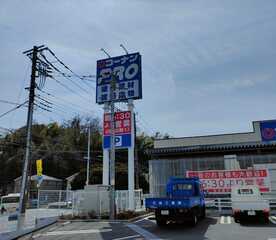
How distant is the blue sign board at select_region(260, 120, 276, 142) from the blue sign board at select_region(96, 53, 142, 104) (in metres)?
12.4

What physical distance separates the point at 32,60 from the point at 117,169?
26.8 meters

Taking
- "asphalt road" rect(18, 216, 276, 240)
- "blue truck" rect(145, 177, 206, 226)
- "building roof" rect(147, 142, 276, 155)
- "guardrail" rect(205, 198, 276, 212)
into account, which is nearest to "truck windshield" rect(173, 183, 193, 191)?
"blue truck" rect(145, 177, 206, 226)

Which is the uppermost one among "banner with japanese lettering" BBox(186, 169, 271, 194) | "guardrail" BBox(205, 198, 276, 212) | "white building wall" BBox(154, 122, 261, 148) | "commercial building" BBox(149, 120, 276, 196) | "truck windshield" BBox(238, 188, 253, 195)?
"white building wall" BBox(154, 122, 261, 148)

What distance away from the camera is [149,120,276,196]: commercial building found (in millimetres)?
24203

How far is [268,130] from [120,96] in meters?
13.8

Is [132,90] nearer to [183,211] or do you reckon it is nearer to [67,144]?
[183,211]

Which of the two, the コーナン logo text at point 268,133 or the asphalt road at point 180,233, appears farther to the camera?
the コーナン logo text at point 268,133

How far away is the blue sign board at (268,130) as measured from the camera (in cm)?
2594

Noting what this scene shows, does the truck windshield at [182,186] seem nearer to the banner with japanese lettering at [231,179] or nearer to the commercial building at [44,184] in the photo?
the banner with japanese lettering at [231,179]

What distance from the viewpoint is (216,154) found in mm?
25469

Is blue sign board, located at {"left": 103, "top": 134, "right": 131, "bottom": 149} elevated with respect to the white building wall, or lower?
lower

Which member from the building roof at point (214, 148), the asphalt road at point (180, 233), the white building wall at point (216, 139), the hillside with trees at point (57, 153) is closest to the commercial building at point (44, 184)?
the hillside with trees at point (57, 153)

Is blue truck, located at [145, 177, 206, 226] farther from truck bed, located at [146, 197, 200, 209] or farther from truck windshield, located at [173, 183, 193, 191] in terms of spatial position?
truck windshield, located at [173, 183, 193, 191]

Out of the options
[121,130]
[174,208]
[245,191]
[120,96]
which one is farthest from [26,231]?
[120,96]
